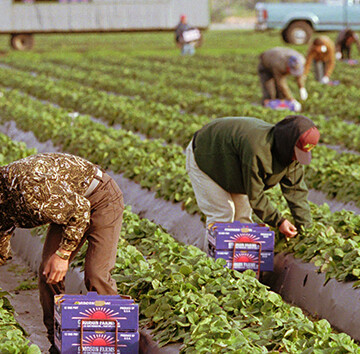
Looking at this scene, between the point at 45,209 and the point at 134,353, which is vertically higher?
the point at 45,209

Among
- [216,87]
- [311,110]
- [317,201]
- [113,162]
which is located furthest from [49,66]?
[317,201]

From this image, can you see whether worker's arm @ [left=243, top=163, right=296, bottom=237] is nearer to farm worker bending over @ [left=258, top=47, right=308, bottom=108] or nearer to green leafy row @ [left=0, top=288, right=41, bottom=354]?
green leafy row @ [left=0, top=288, right=41, bottom=354]

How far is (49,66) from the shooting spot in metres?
25.7

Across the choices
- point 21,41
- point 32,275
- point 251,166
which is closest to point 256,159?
point 251,166

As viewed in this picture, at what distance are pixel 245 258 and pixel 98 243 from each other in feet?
6.53

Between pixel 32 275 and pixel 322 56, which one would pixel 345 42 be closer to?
pixel 322 56

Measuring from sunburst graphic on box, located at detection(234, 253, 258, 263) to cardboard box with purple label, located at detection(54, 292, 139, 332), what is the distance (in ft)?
6.52

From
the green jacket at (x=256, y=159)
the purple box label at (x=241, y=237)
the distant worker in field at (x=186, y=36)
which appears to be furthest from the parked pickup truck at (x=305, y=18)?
the purple box label at (x=241, y=237)

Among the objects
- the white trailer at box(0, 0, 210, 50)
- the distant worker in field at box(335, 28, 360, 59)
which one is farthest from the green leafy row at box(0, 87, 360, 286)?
the white trailer at box(0, 0, 210, 50)

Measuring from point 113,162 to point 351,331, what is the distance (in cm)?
522

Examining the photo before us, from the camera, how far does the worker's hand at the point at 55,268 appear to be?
533 cm

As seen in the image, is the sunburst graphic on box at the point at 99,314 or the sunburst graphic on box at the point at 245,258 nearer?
the sunburst graphic on box at the point at 99,314

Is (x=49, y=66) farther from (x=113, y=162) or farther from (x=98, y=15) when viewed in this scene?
(x=113, y=162)

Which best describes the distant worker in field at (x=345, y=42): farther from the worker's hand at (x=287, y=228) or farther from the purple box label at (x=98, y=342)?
the purple box label at (x=98, y=342)
